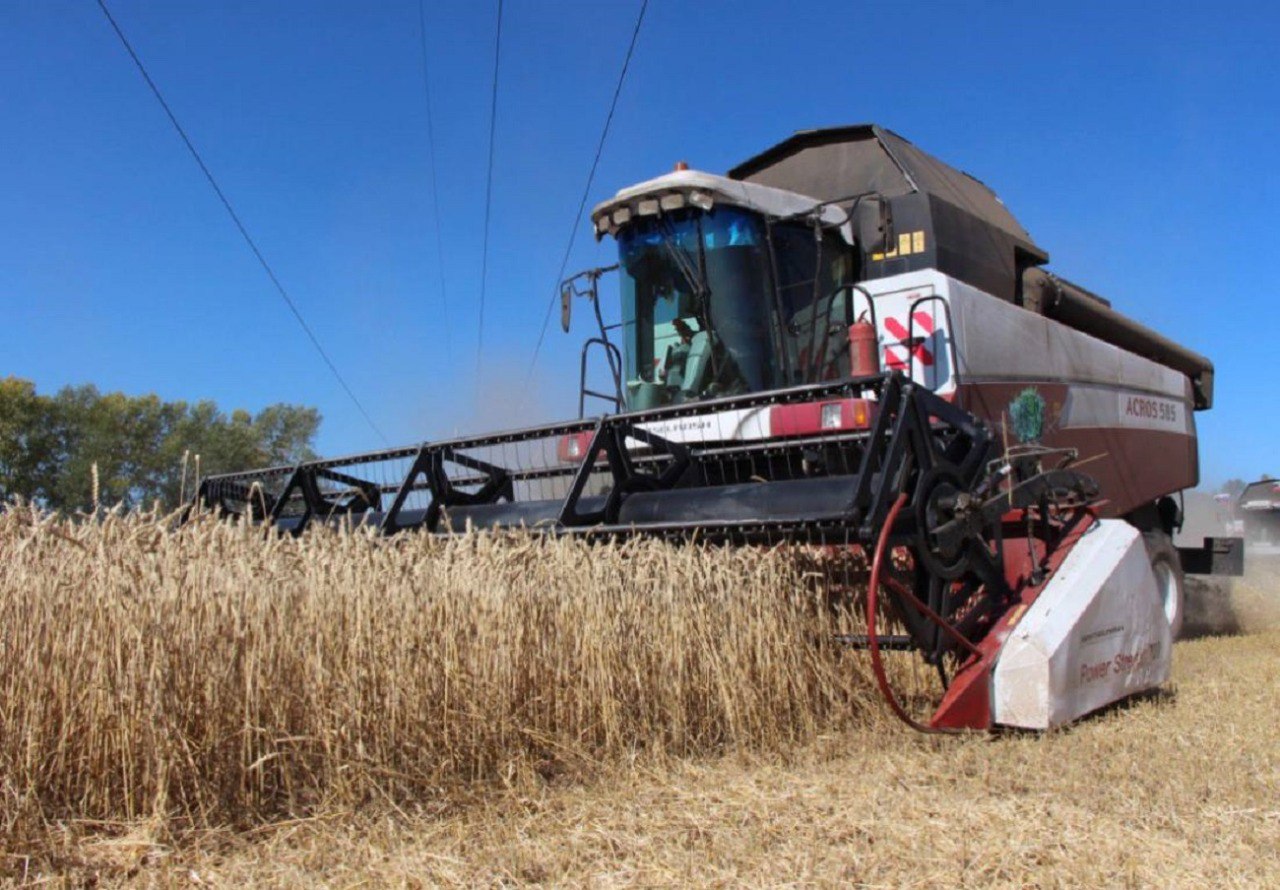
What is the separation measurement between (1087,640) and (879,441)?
4.11 ft

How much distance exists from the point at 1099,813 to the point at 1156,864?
0.42 meters

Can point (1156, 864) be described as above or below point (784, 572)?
below

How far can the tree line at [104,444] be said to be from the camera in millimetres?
22062

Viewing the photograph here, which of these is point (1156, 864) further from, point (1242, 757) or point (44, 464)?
point (44, 464)

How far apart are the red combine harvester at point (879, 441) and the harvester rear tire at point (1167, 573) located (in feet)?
0.11

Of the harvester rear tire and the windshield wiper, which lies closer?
the windshield wiper

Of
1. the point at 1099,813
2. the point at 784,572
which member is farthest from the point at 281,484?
the point at 1099,813

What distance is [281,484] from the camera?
6.89 meters

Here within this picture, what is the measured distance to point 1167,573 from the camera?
7.45 meters

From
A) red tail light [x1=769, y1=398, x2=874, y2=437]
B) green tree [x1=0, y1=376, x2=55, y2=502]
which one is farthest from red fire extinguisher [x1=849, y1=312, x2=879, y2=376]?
green tree [x1=0, y1=376, x2=55, y2=502]

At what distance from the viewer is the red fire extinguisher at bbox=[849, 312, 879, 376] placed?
498cm

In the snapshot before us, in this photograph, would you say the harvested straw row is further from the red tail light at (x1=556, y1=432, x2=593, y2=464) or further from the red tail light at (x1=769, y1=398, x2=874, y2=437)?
the red tail light at (x1=556, y1=432, x2=593, y2=464)

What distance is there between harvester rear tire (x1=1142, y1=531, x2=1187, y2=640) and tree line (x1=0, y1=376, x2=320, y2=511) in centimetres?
1783

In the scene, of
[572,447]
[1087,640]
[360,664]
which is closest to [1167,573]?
[1087,640]
